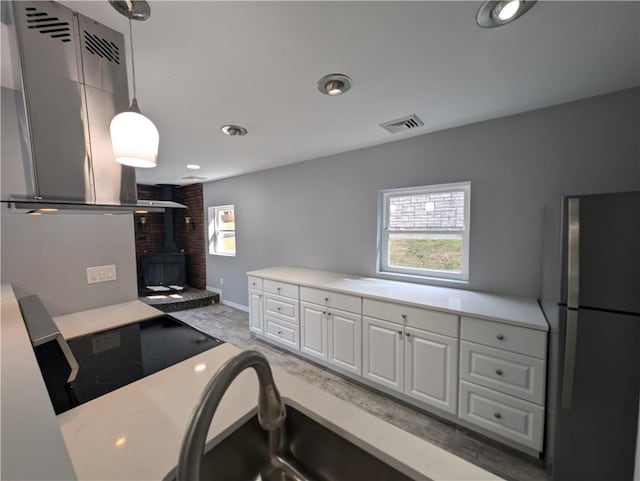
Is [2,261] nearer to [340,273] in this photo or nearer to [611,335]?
[340,273]

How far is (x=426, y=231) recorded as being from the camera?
268 centimetres

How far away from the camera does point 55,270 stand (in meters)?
1.73

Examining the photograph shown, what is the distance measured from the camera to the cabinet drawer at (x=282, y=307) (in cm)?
296

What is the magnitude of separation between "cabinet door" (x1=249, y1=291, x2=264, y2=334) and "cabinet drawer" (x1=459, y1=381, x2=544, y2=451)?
235 centimetres

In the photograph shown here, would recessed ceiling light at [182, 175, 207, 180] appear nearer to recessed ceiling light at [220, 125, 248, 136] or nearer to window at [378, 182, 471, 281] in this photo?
recessed ceiling light at [220, 125, 248, 136]

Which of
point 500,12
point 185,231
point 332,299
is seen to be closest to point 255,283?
point 332,299

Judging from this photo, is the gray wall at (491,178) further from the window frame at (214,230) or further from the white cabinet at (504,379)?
the window frame at (214,230)

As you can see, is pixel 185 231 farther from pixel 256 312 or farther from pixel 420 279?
pixel 420 279

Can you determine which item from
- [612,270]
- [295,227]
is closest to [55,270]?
[295,227]

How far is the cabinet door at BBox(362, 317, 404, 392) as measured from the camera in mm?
2176

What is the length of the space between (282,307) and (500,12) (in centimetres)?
293

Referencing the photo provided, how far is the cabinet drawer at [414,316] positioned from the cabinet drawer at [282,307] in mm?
939

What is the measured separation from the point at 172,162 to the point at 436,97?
3.34 meters

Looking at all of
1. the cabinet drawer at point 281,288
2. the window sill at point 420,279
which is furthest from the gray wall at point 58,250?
the window sill at point 420,279
